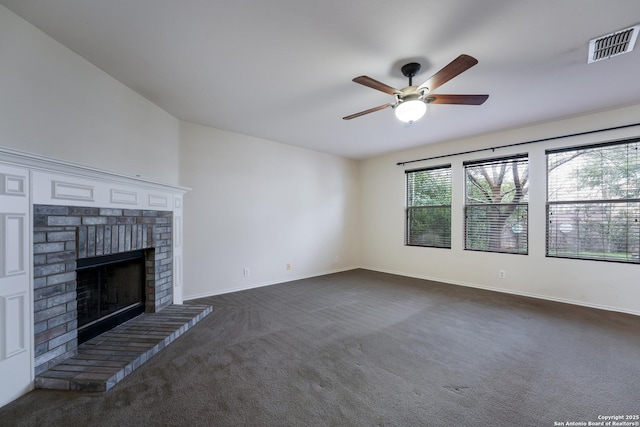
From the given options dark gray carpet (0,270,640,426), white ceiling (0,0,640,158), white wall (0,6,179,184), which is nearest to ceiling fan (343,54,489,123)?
white ceiling (0,0,640,158)

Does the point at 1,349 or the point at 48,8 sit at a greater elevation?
the point at 48,8

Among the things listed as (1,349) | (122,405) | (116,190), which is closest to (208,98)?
(116,190)

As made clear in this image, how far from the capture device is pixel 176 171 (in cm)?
370

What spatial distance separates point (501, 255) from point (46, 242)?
5368mm

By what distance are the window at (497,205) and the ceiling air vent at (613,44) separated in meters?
2.11

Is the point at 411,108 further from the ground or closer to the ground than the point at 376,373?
further from the ground

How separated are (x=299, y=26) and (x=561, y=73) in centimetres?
246

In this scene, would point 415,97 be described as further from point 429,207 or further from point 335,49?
point 429,207

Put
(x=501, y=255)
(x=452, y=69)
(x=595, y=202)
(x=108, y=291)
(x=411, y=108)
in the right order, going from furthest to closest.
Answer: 1. (x=501, y=255)
2. (x=595, y=202)
3. (x=108, y=291)
4. (x=411, y=108)
5. (x=452, y=69)

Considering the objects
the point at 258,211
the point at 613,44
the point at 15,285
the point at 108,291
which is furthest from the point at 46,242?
the point at 613,44

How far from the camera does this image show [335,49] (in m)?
2.16

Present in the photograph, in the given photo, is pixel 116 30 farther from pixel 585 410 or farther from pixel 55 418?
pixel 585 410

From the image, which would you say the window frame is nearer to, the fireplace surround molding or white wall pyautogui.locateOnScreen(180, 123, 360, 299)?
white wall pyautogui.locateOnScreen(180, 123, 360, 299)

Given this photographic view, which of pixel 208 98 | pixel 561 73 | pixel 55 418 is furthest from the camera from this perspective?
pixel 208 98
